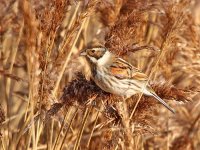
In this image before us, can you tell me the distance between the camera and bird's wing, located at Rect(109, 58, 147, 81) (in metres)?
2.94

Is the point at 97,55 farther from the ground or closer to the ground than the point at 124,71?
farther from the ground

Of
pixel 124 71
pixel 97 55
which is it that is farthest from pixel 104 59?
pixel 124 71

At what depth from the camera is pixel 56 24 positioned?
2061 millimetres

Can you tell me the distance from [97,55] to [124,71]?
0.19 m

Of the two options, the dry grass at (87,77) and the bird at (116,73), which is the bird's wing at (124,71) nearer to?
the bird at (116,73)

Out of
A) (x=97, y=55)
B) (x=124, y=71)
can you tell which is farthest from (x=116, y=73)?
(x=97, y=55)

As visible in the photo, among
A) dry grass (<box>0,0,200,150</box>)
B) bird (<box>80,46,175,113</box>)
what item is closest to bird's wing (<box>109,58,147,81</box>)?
bird (<box>80,46,175,113</box>)

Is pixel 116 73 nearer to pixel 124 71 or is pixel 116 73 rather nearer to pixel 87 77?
pixel 124 71

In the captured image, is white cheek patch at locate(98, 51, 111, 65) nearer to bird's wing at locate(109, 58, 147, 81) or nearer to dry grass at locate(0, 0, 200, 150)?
bird's wing at locate(109, 58, 147, 81)

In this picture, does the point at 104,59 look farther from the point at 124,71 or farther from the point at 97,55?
the point at 124,71

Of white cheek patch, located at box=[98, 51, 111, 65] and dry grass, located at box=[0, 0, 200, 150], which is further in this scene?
white cheek patch, located at box=[98, 51, 111, 65]

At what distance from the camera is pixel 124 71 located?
3.01 m

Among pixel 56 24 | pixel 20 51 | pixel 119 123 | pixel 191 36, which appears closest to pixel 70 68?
pixel 20 51

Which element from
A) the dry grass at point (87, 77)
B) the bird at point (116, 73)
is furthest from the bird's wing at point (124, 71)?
the dry grass at point (87, 77)
